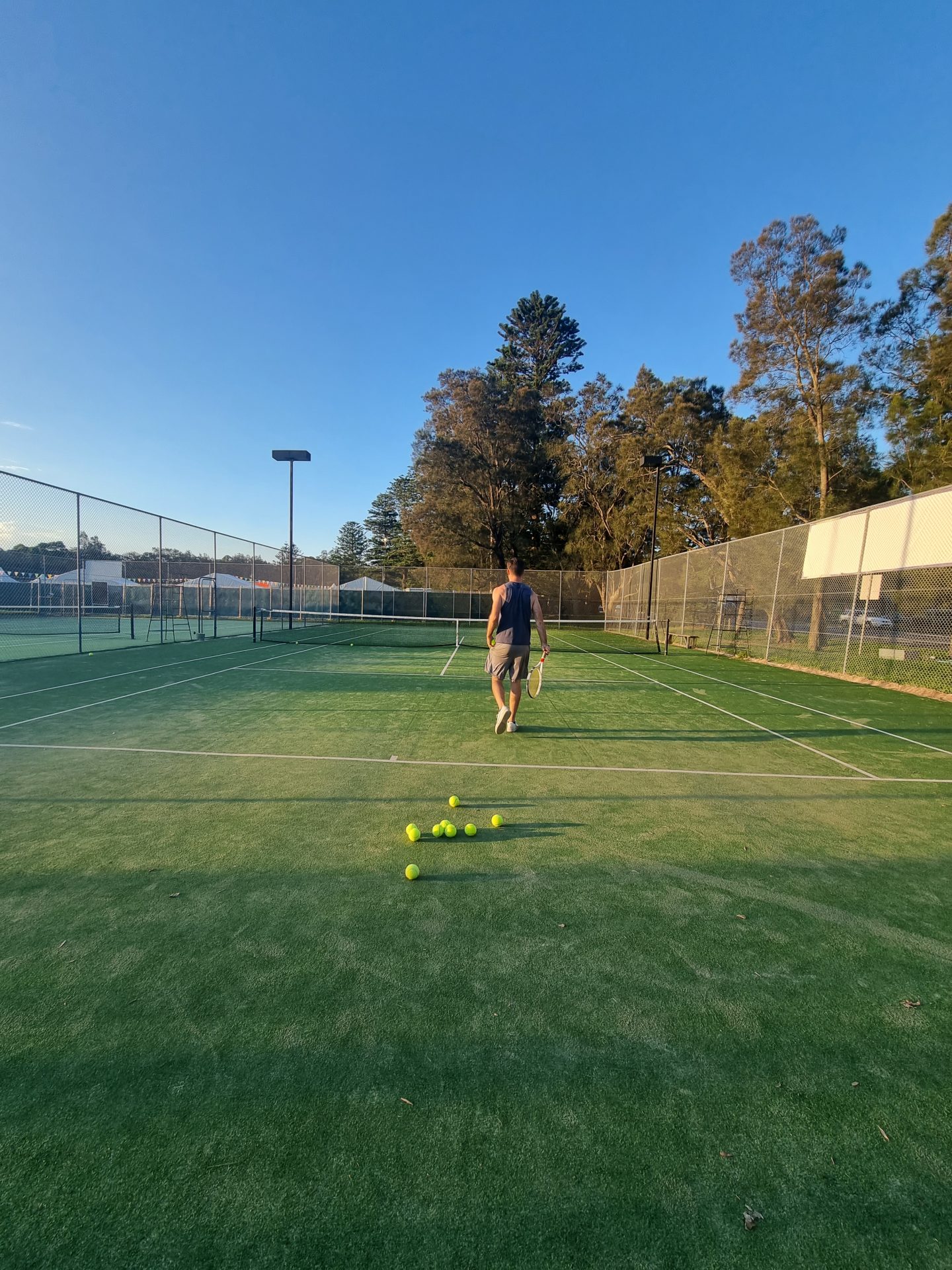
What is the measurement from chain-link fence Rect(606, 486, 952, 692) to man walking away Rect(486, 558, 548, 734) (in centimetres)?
842

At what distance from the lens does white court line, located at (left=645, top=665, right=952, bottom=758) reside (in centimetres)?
685

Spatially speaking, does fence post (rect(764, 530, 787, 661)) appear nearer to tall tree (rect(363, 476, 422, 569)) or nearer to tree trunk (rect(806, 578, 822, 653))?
tree trunk (rect(806, 578, 822, 653))

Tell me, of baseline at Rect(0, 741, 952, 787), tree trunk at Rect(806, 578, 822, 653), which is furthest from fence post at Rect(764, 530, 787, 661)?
baseline at Rect(0, 741, 952, 787)

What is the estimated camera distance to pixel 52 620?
27.1m

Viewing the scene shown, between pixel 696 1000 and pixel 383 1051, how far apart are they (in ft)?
4.00

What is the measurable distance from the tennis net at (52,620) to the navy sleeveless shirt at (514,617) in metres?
16.3

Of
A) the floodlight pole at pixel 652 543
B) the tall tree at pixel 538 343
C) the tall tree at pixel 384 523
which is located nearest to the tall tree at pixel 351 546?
the tall tree at pixel 384 523

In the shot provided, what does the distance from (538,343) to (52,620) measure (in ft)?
131

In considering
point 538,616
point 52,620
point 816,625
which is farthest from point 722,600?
point 52,620

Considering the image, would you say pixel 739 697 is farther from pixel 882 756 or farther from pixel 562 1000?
pixel 562 1000

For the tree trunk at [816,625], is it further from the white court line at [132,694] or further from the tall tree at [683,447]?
the tall tree at [683,447]

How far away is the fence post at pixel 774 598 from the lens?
15469 millimetres

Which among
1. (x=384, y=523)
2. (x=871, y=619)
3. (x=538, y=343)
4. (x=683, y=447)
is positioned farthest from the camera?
(x=384, y=523)

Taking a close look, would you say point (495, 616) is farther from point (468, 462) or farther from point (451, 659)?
point (468, 462)
